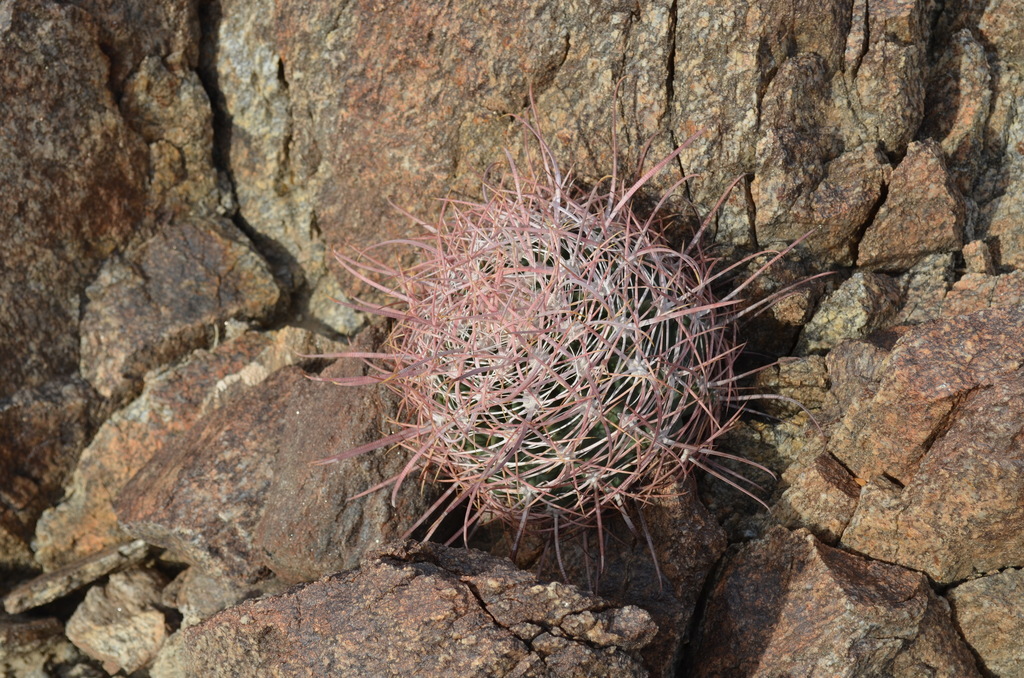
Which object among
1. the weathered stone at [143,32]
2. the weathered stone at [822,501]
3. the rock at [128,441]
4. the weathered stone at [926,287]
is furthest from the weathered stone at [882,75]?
the weathered stone at [143,32]

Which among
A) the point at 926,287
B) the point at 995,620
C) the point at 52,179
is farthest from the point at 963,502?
the point at 52,179

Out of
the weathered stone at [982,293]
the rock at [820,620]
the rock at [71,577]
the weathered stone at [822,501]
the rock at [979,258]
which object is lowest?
the rock at [71,577]

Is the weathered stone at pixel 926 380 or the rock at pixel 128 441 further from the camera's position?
the rock at pixel 128 441

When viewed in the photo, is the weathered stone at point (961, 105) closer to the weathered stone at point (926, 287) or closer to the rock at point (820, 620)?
the weathered stone at point (926, 287)

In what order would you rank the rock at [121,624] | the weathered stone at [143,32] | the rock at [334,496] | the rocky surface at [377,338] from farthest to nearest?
the weathered stone at [143,32]
the rock at [121,624]
the rock at [334,496]
the rocky surface at [377,338]

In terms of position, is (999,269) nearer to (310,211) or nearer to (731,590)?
(731,590)

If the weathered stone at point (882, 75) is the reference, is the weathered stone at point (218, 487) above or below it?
below

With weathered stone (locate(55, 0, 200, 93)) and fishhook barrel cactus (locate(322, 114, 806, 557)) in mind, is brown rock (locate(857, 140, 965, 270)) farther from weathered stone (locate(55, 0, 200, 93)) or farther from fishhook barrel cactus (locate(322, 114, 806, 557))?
weathered stone (locate(55, 0, 200, 93))
